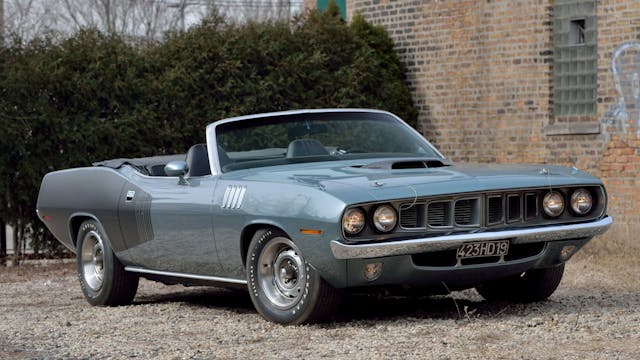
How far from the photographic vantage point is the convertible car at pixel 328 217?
7473 millimetres

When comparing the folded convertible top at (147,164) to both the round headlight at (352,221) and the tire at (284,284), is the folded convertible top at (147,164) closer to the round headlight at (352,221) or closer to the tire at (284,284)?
the tire at (284,284)

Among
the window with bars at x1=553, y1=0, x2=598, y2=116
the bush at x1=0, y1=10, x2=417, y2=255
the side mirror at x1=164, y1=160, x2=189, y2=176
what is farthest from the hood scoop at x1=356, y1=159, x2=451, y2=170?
the window with bars at x1=553, y1=0, x2=598, y2=116

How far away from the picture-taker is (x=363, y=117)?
9.53 metres

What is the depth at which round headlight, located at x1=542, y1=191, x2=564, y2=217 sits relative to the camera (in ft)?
26.3

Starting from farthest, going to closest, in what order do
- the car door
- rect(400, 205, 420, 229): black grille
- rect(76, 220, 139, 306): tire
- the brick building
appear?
the brick building → rect(76, 220, 139, 306): tire → the car door → rect(400, 205, 420, 229): black grille

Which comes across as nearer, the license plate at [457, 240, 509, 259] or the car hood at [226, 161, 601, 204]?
the car hood at [226, 161, 601, 204]

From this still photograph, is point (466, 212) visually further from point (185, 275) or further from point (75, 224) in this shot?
point (75, 224)

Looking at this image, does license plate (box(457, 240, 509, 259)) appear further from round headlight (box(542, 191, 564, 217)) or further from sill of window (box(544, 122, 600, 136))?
sill of window (box(544, 122, 600, 136))

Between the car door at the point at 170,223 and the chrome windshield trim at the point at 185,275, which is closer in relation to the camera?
the chrome windshield trim at the point at 185,275

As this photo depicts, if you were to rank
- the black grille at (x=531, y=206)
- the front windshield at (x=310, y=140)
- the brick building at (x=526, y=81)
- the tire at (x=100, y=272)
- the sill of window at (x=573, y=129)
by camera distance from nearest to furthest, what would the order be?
the black grille at (x=531, y=206), the front windshield at (x=310, y=140), the tire at (x=100, y=272), the brick building at (x=526, y=81), the sill of window at (x=573, y=129)

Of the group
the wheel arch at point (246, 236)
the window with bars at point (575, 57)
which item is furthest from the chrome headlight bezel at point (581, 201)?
the window with bars at point (575, 57)

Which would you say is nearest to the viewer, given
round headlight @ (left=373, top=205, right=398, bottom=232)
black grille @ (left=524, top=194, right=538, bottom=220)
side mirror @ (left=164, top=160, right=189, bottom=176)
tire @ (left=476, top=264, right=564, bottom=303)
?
round headlight @ (left=373, top=205, right=398, bottom=232)

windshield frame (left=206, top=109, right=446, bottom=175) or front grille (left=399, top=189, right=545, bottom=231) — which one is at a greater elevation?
windshield frame (left=206, top=109, right=446, bottom=175)

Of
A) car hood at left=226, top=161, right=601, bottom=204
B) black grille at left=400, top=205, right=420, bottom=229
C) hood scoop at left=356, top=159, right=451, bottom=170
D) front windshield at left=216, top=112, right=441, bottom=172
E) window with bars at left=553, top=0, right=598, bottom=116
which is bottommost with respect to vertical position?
black grille at left=400, top=205, right=420, bottom=229
